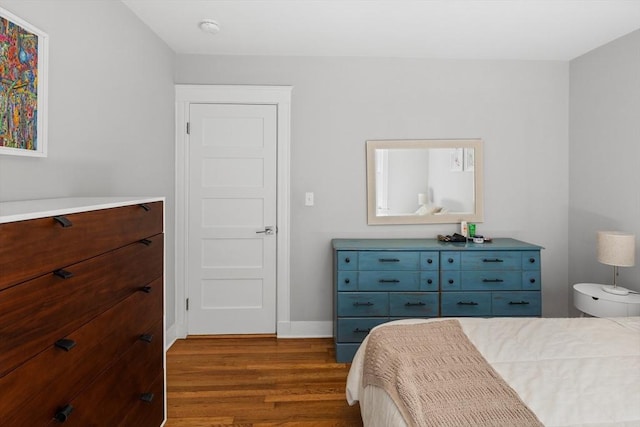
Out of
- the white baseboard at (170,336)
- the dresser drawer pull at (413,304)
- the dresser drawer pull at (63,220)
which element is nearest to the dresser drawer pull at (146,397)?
the dresser drawer pull at (63,220)

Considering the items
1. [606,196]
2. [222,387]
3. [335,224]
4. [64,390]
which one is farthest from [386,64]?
[64,390]

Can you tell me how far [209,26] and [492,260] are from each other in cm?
276

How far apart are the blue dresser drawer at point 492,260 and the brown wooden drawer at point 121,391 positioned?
2.26 metres

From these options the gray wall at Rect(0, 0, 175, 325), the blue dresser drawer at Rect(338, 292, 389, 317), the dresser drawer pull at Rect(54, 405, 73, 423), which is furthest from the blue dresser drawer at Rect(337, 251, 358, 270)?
the dresser drawer pull at Rect(54, 405, 73, 423)

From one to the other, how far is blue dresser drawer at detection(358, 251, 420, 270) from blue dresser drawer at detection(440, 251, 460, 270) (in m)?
0.19

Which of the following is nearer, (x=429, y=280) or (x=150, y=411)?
(x=150, y=411)

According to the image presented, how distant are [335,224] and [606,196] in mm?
2216

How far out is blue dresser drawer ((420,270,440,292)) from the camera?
114 inches

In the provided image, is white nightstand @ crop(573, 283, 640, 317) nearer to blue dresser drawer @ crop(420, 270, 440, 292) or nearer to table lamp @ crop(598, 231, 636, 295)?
table lamp @ crop(598, 231, 636, 295)

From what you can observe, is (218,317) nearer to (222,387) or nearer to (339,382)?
(222,387)

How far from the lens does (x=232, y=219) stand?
330 cm

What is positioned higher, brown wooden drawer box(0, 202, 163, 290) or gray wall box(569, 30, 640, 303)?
gray wall box(569, 30, 640, 303)

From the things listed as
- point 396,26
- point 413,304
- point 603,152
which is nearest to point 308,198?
point 413,304

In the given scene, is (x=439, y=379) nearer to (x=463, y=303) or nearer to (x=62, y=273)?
(x=62, y=273)
